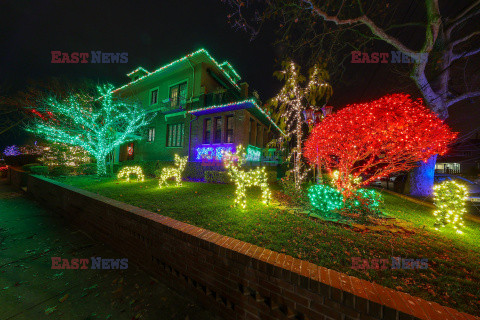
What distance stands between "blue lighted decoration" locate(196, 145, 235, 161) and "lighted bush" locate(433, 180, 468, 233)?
915cm

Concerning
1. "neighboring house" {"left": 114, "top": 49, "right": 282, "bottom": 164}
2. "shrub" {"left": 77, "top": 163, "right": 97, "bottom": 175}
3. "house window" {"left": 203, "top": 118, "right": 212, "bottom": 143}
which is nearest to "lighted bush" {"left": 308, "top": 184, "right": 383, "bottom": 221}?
"neighboring house" {"left": 114, "top": 49, "right": 282, "bottom": 164}

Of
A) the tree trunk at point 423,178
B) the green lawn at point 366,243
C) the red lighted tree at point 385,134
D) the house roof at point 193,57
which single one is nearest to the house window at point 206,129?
the house roof at point 193,57

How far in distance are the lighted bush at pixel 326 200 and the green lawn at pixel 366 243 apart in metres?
0.61

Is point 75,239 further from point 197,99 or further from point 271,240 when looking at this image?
point 197,99

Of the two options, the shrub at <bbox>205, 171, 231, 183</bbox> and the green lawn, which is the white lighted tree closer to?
the green lawn

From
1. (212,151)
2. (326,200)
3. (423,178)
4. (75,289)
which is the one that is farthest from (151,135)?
(423,178)

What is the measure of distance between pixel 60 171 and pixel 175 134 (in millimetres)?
7832

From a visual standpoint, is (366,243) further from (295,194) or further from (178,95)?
(178,95)

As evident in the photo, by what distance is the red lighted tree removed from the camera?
4.24m

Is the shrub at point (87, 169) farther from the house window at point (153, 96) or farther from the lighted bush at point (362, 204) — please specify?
the lighted bush at point (362, 204)

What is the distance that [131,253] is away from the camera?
3340 millimetres

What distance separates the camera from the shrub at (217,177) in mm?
8789

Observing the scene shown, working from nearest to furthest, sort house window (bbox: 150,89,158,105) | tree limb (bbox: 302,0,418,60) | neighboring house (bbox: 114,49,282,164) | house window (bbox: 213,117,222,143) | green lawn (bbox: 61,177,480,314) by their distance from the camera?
green lawn (bbox: 61,177,480,314), tree limb (bbox: 302,0,418,60), neighboring house (bbox: 114,49,282,164), house window (bbox: 213,117,222,143), house window (bbox: 150,89,158,105)

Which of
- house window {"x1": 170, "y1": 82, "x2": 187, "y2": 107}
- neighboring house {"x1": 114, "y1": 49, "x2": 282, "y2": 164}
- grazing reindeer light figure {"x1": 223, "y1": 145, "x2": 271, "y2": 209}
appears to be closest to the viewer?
grazing reindeer light figure {"x1": 223, "y1": 145, "x2": 271, "y2": 209}
